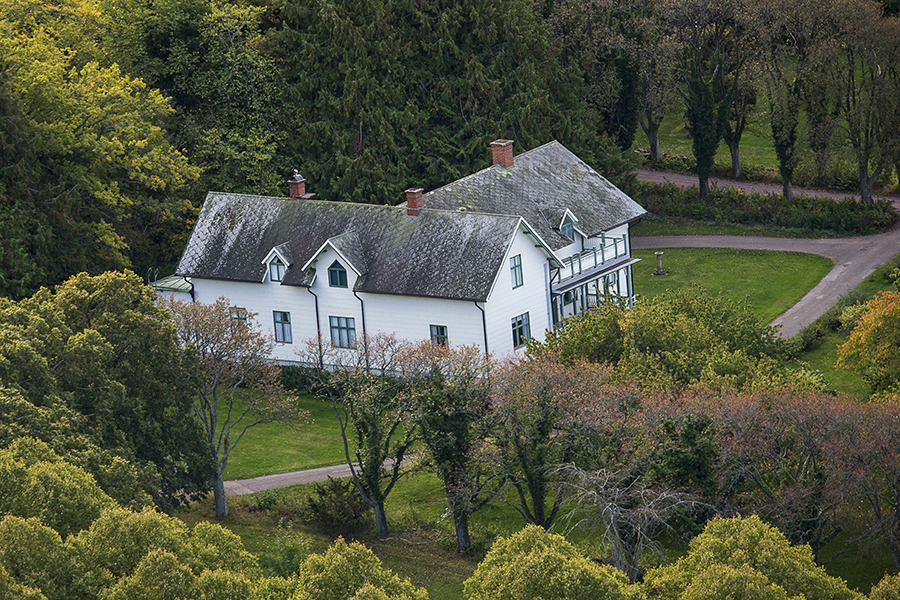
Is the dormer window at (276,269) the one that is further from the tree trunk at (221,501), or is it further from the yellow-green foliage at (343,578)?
the yellow-green foliage at (343,578)

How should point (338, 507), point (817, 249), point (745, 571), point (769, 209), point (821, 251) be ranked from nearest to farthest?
1. point (745, 571)
2. point (338, 507)
3. point (821, 251)
4. point (817, 249)
5. point (769, 209)

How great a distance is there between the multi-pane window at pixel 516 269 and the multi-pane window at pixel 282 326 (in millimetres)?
10957

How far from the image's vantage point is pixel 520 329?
190 feet

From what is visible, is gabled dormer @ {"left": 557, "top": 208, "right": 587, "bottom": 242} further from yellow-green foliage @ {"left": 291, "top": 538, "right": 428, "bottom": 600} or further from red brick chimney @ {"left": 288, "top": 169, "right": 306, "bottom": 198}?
yellow-green foliage @ {"left": 291, "top": 538, "right": 428, "bottom": 600}

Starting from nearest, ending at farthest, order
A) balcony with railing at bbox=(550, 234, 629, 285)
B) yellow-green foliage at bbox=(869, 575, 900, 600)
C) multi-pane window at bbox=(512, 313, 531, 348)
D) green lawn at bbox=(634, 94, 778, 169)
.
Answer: yellow-green foliage at bbox=(869, 575, 900, 600) < multi-pane window at bbox=(512, 313, 531, 348) < balcony with railing at bbox=(550, 234, 629, 285) < green lawn at bbox=(634, 94, 778, 169)

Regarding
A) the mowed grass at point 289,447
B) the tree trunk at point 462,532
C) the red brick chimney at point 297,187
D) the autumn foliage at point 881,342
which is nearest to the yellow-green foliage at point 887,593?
the tree trunk at point 462,532

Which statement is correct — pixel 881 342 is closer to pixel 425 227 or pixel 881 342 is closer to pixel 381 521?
pixel 381 521

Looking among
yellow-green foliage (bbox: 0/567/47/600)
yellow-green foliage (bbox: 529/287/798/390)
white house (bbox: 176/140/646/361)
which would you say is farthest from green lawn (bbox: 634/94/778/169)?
yellow-green foliage (bbox: 0/567/47/600)

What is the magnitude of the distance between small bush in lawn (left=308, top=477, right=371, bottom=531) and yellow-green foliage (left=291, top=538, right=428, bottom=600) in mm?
17808

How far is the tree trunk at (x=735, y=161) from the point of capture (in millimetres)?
83500

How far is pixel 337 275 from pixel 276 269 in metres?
3.38

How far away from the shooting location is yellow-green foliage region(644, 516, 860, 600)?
27484mm

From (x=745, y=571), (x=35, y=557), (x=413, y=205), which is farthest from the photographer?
(x=413, y=205)

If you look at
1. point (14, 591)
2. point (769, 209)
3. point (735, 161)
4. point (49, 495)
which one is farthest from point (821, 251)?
point (14, 591)
